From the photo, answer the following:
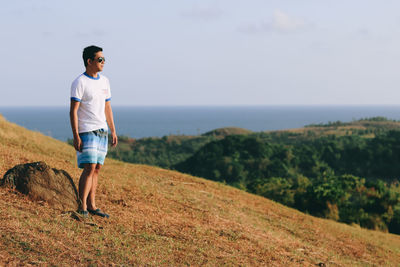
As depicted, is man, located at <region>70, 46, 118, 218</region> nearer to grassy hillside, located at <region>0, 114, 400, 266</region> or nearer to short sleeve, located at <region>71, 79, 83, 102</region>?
short sleeve, located at <region>71, 79, 83, 102</region>

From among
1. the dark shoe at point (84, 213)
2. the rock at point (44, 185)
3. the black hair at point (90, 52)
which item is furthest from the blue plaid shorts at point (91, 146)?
the black hair at point (90, 52)

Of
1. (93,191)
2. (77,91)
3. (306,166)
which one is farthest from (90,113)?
(306,166)

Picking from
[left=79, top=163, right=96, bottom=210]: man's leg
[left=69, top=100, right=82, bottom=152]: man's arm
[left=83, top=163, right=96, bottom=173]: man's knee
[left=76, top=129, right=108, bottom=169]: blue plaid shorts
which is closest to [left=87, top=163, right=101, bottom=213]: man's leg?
[left=79, top=163, right=96, bottom=210]: man's leg

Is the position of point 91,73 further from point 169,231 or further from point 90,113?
point 169,231

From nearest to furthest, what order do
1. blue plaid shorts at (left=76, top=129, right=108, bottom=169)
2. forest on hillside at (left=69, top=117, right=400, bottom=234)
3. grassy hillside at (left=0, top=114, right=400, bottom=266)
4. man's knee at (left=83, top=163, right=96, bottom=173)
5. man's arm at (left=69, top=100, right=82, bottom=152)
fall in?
1. grassy hillside at (left=0, top=114, right=400, bottom=266)
2. man's arm at (left=69, top=100, right=82, bottom=152)
3. blue plaid shorts at (left=76, top=129, right=108, bottom=169)
4. man's knee at (left=83, top=163, right=96, bottom=173)
5. forest on hillside at (left=69, top=117, right=400, bottom=234)

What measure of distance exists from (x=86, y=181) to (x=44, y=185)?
115cm

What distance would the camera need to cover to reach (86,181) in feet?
25.2

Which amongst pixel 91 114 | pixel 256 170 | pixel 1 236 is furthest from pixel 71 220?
pixel 256 170

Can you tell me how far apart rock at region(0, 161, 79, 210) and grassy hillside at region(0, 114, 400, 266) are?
0.66ft

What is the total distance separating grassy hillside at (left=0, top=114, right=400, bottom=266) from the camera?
21.8 ft

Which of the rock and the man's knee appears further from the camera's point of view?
the rock

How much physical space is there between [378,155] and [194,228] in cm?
4104

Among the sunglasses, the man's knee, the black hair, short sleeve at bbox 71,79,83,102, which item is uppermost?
the black hair

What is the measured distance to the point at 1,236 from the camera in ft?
20.9
